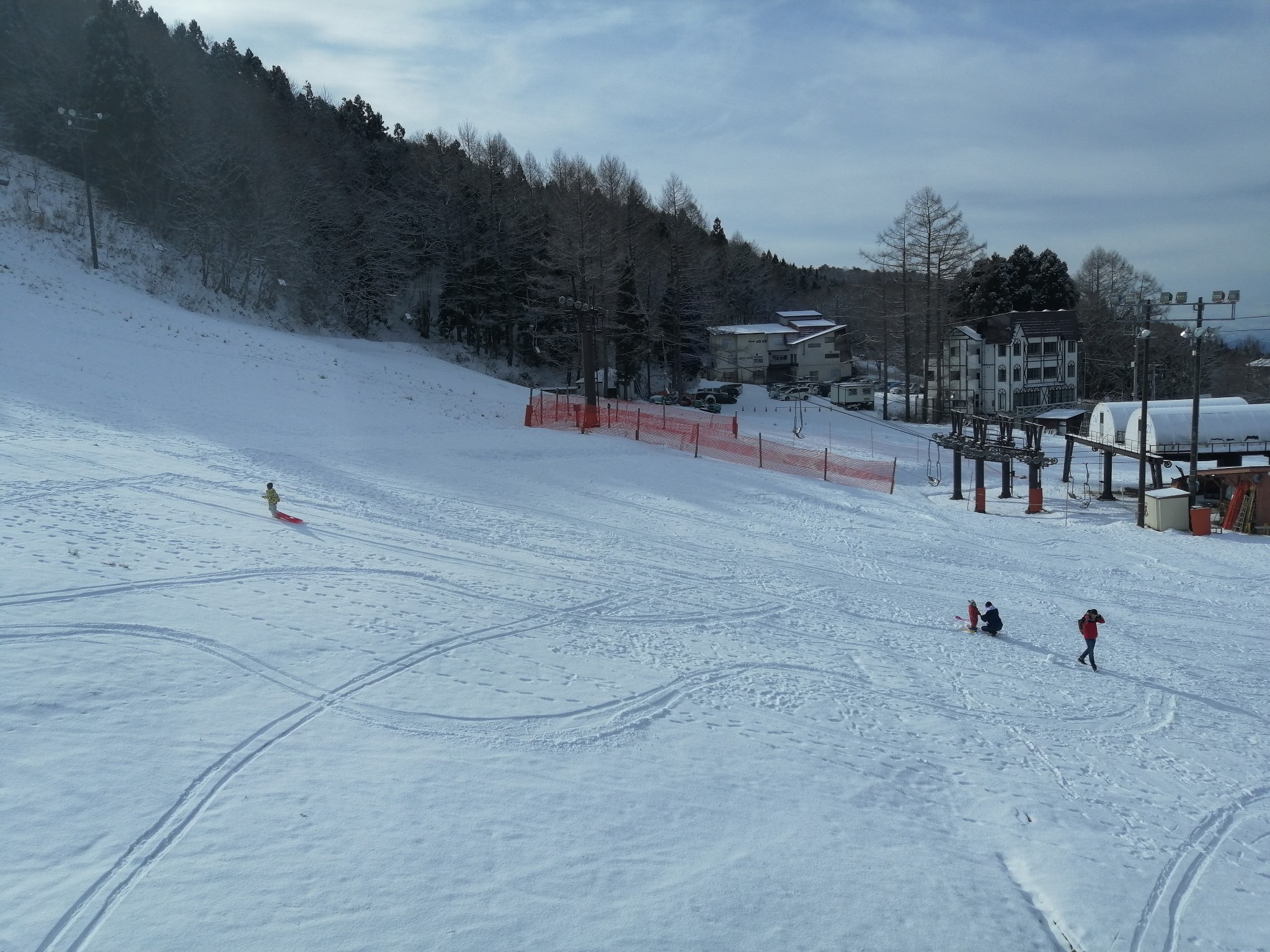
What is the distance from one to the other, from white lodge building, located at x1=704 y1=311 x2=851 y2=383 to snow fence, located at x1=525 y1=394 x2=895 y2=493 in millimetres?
34601

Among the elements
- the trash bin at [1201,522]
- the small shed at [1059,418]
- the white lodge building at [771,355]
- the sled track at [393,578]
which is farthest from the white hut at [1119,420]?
the white lodge building at [771,355]

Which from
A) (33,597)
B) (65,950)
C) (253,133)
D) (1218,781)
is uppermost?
(253,133)

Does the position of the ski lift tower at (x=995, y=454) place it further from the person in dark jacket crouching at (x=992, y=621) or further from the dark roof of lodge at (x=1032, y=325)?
the dark roof of lodge at (x=1032, y=325)

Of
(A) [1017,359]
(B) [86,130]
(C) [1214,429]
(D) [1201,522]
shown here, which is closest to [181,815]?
(D) [1201,522]

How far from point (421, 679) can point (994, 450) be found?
25838mm

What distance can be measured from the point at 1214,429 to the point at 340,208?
166 ft

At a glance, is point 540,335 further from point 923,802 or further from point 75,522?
point 923,802

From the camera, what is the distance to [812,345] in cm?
7506

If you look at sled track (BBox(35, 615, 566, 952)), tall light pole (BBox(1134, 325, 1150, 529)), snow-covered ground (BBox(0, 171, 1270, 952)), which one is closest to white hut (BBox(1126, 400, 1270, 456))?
tall light pole (BBox(1134, 325, 1150, 529))

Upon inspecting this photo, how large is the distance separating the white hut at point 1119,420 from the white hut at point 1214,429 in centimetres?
27

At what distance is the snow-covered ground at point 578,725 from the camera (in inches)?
301

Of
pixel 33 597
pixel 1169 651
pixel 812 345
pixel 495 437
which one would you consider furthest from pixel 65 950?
pixel 812 345

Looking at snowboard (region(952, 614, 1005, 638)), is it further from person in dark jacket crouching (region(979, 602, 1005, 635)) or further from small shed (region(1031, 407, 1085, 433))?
small shed (region(1031, 407, 1085, 433))

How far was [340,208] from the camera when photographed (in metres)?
55.8
